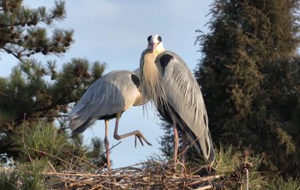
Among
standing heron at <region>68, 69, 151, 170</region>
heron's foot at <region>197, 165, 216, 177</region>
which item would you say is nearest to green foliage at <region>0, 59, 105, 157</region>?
standing heron at <region>68, 69, 151, 170</region>

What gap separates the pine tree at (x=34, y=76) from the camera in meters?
10.3

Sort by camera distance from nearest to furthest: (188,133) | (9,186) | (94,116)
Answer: (9,186) < (188,133) < (94,116)

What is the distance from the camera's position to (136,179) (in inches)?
217

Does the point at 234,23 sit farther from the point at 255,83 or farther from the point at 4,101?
the point at 4,101

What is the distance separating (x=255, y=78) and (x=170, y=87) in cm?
595

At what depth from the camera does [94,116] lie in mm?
8039

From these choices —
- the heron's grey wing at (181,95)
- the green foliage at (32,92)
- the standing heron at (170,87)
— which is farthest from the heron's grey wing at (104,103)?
the green foliage at (32,92)

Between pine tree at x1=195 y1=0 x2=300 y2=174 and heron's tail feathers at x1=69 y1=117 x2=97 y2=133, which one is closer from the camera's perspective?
heron's tail feathers at x1=69 y1=117 x2=97 y2=133

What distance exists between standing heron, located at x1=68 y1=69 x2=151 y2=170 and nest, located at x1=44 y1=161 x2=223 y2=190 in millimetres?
2345

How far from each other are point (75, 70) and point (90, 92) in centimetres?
199

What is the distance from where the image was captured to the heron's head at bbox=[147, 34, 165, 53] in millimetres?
7070

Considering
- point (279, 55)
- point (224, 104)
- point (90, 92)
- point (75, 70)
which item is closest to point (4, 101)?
point (75, 70)

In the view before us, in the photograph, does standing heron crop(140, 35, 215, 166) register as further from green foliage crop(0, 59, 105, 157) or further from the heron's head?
green foliage crop(0, 59, 105, 157)

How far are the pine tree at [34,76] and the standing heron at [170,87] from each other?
10.4 feet
